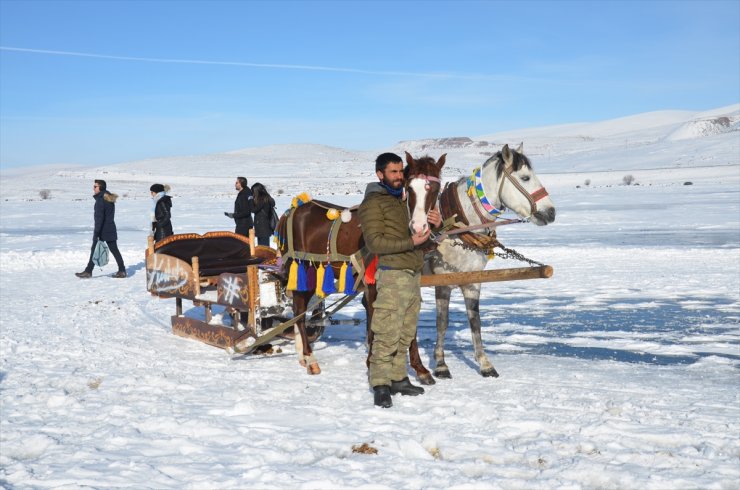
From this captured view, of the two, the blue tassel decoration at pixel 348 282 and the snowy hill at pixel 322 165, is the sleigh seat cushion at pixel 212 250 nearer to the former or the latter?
the blue tassel decoration at pixel 348 282

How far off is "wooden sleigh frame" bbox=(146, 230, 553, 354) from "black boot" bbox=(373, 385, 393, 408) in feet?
3.13

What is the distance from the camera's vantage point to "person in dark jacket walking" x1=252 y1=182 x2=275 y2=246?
13.4 m

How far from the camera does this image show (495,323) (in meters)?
9.30

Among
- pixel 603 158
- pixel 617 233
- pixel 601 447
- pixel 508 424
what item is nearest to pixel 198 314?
pixel 508 424

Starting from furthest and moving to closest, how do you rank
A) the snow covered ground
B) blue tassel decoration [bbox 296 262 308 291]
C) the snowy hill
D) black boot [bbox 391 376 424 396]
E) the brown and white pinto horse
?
1. the snowy hill
2. blue tassel decoration [bbox 296 262 308 291]
3. the brown and white pinto horse
4. black boot [bbox 391 376 424 396]
5. the snow covered ground

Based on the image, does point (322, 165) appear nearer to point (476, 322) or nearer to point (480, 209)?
point (476, 322)

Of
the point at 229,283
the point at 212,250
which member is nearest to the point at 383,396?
the point at 229,283

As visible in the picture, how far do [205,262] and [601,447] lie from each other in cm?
578

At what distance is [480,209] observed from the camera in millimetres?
6297

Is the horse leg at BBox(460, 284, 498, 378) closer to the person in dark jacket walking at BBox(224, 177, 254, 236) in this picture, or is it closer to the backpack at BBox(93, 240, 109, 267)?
the person in dark jacket walking at BBox(224, 177, 254, 236)

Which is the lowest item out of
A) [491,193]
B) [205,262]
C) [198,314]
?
[198,314]

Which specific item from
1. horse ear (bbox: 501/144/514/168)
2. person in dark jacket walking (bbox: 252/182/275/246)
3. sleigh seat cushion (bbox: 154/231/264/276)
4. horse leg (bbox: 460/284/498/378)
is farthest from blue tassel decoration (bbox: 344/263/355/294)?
person in dark jacket walking (bbox: 252/182/275/246)

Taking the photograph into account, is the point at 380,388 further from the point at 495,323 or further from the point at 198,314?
the point at 198,314

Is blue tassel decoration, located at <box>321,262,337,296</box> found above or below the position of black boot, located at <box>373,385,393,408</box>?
above
